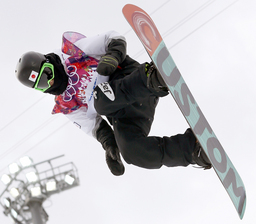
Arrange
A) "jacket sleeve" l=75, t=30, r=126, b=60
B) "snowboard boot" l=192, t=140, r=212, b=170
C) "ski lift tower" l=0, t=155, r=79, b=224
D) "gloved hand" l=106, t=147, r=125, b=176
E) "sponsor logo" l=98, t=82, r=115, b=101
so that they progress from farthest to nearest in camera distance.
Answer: "ski lift tower" l=0, t=155, r=79, b=224 < "gloved hand" l=106, t=147, r=125, b=176 < "jacket sleeve" l=75, t=30, r=126, b=60 < "sponsor logo" l=98, t=82, r=115, b=101 < "snowboard boot" l=192, t=140, r=212, b=170

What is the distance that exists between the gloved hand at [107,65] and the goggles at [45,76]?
39 cm

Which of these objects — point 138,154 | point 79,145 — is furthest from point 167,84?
point 79,145

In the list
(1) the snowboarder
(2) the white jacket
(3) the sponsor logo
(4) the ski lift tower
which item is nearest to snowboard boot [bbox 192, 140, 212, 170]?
(1) the snowboarder

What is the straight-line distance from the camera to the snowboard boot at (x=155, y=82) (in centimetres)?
180

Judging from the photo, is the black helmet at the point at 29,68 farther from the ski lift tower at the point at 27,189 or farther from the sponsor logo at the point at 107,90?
the ski lift tower at the point at 27,189

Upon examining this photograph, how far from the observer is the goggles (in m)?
2.17

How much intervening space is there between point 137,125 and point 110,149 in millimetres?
256

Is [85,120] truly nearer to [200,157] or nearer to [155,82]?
[155,82]

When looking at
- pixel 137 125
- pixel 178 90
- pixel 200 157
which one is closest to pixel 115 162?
pixel 137 125

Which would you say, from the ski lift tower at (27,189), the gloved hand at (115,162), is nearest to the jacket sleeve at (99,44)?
the gloved hand at (115,162)

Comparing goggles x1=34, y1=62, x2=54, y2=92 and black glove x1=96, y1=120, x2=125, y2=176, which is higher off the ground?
goggles x1=34, y1=62, x2=54, y2=92

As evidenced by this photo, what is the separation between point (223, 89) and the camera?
487cm

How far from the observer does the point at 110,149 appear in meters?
2.29

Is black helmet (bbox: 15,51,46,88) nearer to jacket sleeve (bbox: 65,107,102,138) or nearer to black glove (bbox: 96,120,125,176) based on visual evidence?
jacket sleeve (bbox: 65,107,102,138)
